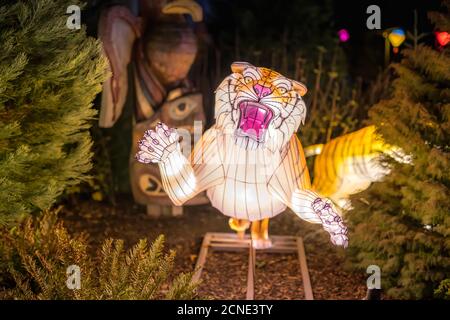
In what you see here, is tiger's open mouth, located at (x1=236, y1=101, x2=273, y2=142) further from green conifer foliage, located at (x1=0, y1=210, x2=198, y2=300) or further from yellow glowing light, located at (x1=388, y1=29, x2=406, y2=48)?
yellow glowing light, located at (x1=388, y1=29, x2=406, y2=48)

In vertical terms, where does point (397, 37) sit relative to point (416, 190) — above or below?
above

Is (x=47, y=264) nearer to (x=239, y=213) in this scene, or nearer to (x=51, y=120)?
(x=51, y=120)

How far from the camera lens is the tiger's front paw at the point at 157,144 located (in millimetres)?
3279

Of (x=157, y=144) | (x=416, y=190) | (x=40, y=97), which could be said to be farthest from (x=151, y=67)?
(x=416, y=190)

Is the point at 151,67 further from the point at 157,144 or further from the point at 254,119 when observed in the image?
the point at 254,119

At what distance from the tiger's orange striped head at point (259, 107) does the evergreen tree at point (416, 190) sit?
107 cm

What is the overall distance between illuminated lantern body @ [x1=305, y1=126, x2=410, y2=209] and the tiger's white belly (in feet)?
3.80

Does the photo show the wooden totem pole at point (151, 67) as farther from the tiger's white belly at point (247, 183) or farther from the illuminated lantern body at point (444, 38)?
the illuminated lantern body at point (444, 38)

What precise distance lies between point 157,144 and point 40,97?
795 mm

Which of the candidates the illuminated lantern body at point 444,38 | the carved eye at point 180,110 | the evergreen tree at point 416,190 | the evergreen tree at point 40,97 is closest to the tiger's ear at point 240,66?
the evergreen tree at point 40,97

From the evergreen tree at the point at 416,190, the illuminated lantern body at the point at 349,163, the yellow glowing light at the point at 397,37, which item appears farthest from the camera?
the yellow glowing light at the point at 397,37

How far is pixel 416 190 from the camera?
404cm

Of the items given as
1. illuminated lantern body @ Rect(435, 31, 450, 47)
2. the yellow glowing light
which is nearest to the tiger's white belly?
illuminated lantern body @ Rect(435, 31, 450, 47)

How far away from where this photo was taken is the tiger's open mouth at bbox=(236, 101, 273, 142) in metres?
3.22
